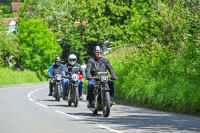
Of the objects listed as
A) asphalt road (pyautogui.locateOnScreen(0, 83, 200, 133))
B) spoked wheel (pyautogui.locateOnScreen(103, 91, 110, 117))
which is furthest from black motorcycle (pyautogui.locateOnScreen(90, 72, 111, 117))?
asphalt road (pyautogui.locateOnScreen(0, 83, 200, 133))

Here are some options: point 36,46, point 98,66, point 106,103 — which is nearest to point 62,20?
point 36,46

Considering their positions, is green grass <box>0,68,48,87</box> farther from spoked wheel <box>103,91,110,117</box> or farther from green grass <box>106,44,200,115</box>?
spoked wheel <box>103,91,110,117</box>

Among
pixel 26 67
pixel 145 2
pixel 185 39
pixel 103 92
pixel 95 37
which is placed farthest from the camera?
pixel 26 67

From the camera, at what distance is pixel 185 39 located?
17625 millimetres

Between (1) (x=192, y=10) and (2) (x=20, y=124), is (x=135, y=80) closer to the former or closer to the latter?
(1) (x=192, y=10)

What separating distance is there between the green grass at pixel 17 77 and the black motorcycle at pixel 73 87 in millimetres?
33759

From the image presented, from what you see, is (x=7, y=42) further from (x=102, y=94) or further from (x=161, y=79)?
(x=102, y=94)

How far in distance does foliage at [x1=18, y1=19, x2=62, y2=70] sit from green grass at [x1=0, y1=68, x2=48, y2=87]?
402 centimetres

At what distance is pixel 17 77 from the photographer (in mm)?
54906

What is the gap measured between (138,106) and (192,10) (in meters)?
3.90

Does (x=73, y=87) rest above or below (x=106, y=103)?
above

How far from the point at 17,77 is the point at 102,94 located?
42.9 m

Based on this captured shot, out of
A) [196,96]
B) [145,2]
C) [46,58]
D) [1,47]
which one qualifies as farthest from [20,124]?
[46,58]

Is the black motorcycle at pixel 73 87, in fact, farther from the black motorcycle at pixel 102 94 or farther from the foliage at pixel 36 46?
the foliage at pixel 36 46
